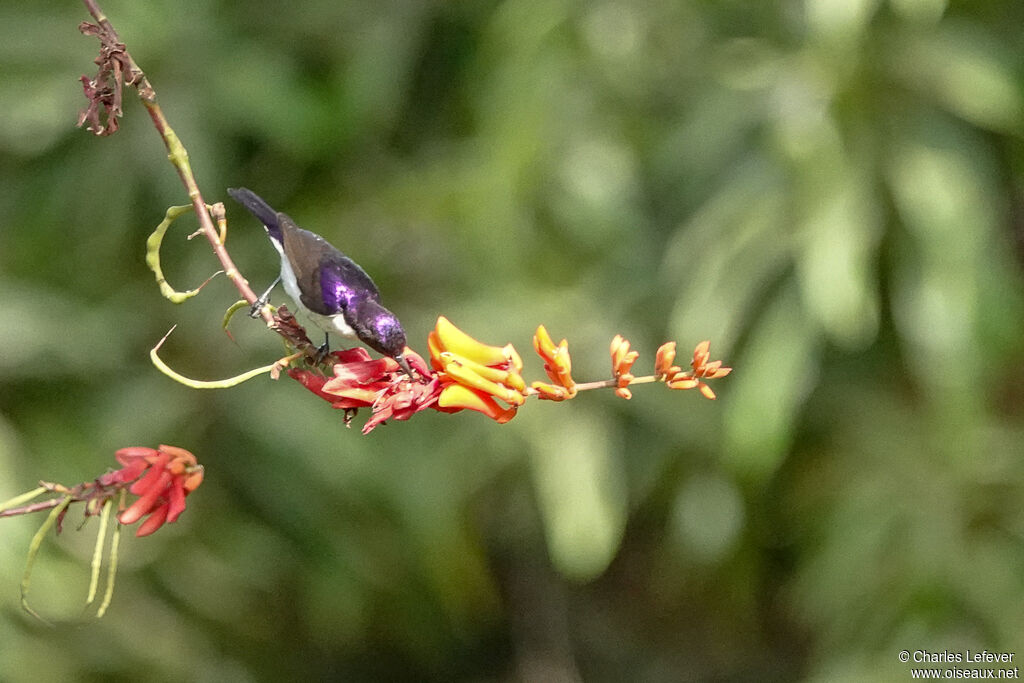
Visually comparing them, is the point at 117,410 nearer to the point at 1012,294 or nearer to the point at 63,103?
the point at 63,103

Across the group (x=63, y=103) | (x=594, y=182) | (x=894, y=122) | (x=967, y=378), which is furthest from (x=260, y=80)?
(x=967, y=378)

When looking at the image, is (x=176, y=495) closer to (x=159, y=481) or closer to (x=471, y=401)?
(x=159, y=481)

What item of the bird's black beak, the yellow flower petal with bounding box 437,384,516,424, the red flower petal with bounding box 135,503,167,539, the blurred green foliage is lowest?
the blurred green foliage

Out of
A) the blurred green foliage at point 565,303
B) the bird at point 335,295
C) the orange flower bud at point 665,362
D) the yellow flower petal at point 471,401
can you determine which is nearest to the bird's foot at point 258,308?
the bird at point 335,295

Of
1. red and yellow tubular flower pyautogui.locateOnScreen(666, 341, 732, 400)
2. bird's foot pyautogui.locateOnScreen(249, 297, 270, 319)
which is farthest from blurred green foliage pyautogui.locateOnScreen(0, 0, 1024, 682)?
bird's foot pyautogui.locateOnScreen(249, 297, 270, 319)

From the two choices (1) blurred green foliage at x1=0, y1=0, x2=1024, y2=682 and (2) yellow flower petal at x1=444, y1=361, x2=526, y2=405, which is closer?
(2) yellow flower petal at x1=444, y1=361, x2=526, y2=405

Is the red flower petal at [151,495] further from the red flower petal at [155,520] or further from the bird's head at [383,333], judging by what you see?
the bird's head at [383,333]

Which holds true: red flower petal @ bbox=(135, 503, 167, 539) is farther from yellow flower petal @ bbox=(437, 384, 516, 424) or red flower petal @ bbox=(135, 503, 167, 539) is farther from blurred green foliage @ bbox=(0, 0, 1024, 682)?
blurred green foliage @ bbox=(0, 0, 1024, 682)
